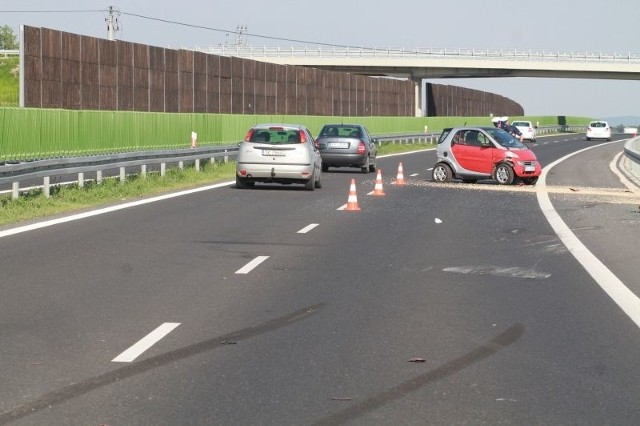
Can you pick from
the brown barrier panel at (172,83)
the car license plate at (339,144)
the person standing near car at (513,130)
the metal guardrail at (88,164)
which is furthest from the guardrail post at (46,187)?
the person standing near car at (513,130)

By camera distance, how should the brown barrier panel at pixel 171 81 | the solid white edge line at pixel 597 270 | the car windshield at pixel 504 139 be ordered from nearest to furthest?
the solid white edge line at pixel 597 270 → the car windshield at pixel 504 139 → the brown barrier panel at pixel 171 81

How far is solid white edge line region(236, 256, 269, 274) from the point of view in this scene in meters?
14.2

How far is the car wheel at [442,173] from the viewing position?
35.6m

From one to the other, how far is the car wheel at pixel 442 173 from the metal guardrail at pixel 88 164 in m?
7.15

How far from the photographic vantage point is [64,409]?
7.34 meters

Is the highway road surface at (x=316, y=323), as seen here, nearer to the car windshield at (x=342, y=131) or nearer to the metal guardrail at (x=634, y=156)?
the metal guardrail at (x=634, y=156)

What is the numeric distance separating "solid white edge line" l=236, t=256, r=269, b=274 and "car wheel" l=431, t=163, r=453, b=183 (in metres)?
20.3

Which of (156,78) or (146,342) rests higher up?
(156,78)

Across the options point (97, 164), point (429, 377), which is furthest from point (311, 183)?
point (429, 377)

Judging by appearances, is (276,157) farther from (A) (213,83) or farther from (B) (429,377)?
(A) (213,83)

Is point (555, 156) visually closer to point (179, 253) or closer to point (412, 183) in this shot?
point (412, 183)

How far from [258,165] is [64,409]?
22479mm

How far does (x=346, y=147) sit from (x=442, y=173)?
586 centimetres

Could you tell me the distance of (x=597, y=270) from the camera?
584 inches
